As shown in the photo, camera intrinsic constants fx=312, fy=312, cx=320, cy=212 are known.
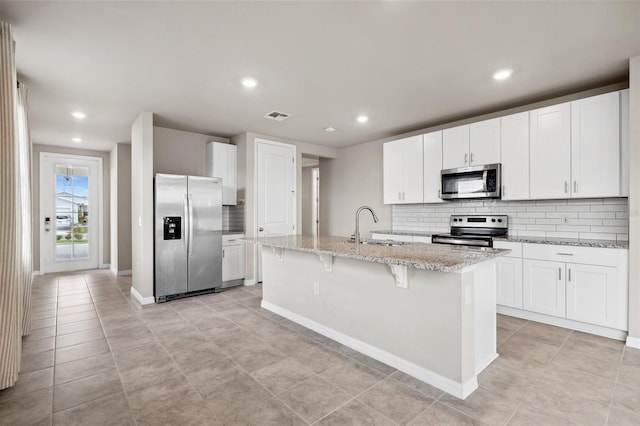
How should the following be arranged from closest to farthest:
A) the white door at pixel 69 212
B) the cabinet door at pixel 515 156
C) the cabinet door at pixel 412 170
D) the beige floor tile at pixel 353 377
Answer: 1. the beige floor tile at pixel 353 377
2. the cabinet door at pixel 515 156
3. the cabinet door at pixel 412 170
4. the white door at pixel 69 212

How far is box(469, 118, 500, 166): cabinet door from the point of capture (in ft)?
12.6

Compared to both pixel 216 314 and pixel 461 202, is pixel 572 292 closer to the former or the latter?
pixel 461 202

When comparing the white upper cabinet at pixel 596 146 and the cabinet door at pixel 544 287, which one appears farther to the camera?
the cabinet door at pixel 544 287

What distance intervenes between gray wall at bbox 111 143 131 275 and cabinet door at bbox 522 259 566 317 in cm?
659

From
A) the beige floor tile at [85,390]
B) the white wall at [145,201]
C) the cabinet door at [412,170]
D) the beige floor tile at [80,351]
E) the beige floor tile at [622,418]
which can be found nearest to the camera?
the beige floor tile at [622,418]

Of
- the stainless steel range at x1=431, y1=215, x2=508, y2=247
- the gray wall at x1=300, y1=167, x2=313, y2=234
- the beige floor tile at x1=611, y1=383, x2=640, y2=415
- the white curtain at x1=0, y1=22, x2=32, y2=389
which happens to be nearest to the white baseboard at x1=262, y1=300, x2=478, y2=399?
the beige floor tile at x1=611, y1=383, x2=640, y2=415

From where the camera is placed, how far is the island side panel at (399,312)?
2025 millimetres

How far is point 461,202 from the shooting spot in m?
4.50

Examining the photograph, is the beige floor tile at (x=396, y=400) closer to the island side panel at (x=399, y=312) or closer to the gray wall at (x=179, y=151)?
the island side panel at (x=399, y=312)

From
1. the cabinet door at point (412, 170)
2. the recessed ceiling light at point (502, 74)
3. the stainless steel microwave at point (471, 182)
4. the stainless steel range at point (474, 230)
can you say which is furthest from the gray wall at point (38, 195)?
the recessed ceiling light at point (502, 74)

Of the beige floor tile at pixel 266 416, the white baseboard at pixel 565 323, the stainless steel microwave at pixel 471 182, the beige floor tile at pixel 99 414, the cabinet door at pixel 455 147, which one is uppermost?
the cabinet door at pixel 455 147

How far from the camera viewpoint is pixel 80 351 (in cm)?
273

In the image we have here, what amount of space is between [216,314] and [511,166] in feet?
12.8

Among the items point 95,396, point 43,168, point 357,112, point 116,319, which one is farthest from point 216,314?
point 43,168
